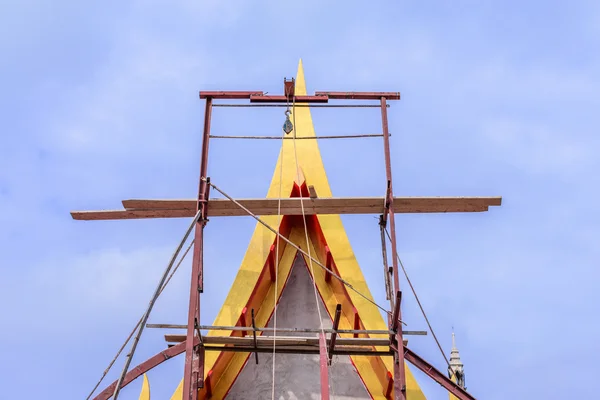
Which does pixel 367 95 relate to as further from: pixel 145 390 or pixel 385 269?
pixel 145 390

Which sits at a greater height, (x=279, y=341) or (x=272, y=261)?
(x=272, y=261)

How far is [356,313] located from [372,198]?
1.81 m

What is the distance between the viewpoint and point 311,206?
1255 cm

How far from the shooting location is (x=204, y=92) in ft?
42.4

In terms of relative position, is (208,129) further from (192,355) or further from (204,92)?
(192,355)

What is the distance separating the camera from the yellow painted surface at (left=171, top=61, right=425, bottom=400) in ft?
42.3

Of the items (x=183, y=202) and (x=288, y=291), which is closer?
(x=183, y=202)

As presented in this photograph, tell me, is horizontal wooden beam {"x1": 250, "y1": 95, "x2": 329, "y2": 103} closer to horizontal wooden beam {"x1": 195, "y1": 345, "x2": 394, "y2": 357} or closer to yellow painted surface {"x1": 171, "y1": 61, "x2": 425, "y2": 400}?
yellow painted surface {"x1": 171, "y1": 61, "x2": 425, "y2": 400}

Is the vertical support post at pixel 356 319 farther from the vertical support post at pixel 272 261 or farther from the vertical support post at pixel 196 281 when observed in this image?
the vertical support post at pixel 196 281

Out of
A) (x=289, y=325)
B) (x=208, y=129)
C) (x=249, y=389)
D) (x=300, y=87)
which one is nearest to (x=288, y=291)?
(x=289, y=325)

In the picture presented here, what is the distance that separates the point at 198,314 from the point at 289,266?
2.55 metres

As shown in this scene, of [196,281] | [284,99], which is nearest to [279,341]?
[196,281]

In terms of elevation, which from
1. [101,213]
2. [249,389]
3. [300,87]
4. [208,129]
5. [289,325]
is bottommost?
[249,389]

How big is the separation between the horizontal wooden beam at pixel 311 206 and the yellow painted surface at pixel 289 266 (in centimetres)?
80
